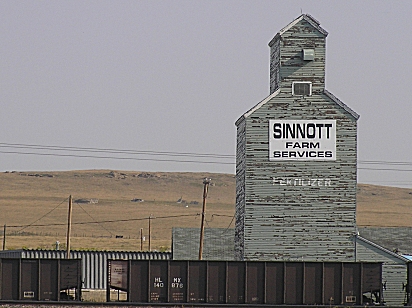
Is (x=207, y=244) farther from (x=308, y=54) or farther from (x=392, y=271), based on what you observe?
(x=308, y=54)

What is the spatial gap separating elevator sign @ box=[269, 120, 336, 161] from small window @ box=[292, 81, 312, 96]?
1610 millimetres

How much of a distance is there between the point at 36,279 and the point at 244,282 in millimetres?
9411

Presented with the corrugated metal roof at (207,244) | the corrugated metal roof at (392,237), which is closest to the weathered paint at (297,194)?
the corrugated metal roof at (392,237)

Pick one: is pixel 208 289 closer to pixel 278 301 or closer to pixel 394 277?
pixel 278 301

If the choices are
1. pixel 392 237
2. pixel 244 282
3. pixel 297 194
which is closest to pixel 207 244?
pixel 392 237

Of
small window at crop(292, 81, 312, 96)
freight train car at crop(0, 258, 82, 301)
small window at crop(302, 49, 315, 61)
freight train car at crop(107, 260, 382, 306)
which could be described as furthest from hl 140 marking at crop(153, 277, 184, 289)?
small window at crop(302, 49, 315, 61)

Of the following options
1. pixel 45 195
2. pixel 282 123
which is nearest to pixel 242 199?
pixel 282 123

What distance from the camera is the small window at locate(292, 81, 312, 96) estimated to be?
141ft

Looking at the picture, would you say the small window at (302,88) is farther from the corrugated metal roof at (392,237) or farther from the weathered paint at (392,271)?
the corrugated metal roof at (392,237)

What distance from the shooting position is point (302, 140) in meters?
42.4

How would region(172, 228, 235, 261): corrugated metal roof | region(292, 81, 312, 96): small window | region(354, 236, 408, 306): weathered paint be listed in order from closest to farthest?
region(292, 81, 312, 96): small window, region(354, 236, 408, 306): weathered paint, region(172, 228, 235, 261): corrugated metal roof

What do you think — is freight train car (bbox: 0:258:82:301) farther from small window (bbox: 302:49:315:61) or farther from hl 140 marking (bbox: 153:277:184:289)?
small window (bbox: 302:49:315:61)

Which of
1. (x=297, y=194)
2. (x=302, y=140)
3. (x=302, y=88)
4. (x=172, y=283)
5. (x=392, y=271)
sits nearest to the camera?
(x=172, y=283)

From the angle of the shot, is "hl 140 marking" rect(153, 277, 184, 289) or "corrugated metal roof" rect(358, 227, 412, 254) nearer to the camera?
"hl 140 marking" rect(153, 277, 184, 289)
